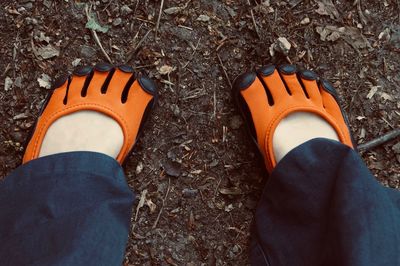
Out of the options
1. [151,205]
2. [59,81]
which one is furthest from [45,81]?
[151,205]

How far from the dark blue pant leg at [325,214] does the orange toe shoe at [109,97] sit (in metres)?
0.45

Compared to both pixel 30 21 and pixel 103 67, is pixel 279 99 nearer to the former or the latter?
pixel 103 67

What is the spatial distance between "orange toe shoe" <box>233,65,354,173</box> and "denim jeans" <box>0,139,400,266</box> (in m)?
0.18

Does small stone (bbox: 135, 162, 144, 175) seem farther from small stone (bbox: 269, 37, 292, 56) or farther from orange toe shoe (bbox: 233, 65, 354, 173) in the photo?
small stone (bbox: 269, 37, 292, 56)

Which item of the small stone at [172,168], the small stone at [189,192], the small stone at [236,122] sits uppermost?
the small stone at [236,122]

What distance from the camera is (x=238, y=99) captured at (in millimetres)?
1682

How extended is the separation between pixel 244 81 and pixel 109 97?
422mm

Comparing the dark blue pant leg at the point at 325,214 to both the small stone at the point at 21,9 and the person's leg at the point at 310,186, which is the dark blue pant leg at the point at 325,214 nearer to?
the person's leg at the point at 310,186

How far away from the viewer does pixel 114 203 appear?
1.42 metres

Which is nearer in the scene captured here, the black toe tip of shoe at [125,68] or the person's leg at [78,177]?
the person's leg at [78,177]

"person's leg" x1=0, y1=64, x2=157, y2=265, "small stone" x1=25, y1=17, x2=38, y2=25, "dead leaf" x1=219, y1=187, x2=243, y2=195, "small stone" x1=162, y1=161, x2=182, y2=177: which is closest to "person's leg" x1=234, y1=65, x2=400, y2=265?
"dead leaf" x1=219, y1=187, x2=243, y2=195

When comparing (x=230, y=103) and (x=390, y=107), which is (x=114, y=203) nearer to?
(x=230, y=103)

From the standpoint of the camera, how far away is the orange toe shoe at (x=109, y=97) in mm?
1638

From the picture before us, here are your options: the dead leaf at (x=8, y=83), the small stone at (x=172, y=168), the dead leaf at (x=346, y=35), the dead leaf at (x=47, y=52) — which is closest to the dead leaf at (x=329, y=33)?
the dead leaf at (x=346, y=35)
